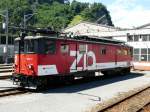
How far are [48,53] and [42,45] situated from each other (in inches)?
27.2

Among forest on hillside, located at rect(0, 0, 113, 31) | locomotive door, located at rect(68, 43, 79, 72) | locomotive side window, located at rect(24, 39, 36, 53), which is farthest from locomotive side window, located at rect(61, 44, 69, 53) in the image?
forest on hillside, located at rect(0, 0, 113, 31)

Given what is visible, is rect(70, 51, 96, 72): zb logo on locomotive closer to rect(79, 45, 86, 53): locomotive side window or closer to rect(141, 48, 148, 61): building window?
rect(79, 45, 86, 53): locomotive side window

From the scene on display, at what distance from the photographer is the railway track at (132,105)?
14452 millimetres

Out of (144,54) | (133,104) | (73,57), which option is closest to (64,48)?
(73,57)

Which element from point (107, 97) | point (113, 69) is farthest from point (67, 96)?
point (113, 69)

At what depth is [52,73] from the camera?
752 inches

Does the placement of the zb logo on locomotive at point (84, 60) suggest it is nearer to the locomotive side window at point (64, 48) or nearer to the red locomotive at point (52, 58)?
the red locomotive at point (52, 58)

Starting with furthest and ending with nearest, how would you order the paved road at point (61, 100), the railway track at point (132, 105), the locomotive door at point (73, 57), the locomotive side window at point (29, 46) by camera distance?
the locomotive door at point (73, 57) → the locomotive side window at point (29, 46) → the railway track at point (132, 105) → the paved road at point (61, 100)

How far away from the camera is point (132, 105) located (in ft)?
51.0

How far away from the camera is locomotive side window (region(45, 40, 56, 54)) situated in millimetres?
18609

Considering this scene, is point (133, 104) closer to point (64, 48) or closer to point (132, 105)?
point (132, 105)

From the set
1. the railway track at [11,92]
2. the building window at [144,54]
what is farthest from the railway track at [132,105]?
the building window at [144,54]

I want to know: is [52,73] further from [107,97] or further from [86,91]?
[107,97]

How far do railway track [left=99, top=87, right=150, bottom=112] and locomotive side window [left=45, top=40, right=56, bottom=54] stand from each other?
4891 millimetres
